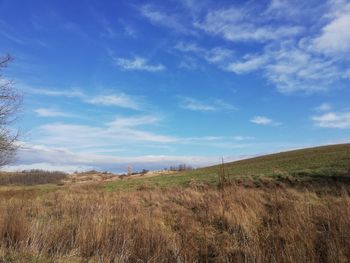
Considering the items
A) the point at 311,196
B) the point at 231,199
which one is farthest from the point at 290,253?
the point at 311,196

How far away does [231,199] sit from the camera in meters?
13.8

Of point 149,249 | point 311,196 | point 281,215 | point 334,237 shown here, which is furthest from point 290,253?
point 311,196

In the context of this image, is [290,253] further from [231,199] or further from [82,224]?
[231,199]

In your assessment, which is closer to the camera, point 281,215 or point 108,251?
point 108,251

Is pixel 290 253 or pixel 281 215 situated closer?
pixel 290 253

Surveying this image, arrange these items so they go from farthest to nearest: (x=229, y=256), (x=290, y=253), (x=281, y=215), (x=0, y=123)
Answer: (x=0, y=123) < (x=281, y=215) < (x=229, y=256) < (x=290, y=253)

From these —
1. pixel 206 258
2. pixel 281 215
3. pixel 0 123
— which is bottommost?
pixel 206 258

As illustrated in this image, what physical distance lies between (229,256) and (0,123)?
56.6 feet

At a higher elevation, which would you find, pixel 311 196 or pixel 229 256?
pixel 311 196

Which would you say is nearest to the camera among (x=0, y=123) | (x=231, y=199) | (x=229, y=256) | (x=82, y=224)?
(x=229, y=256)

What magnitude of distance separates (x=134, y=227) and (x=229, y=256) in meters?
2.64

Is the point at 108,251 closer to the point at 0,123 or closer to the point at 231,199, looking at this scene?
the point at 231,199

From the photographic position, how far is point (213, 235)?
394 inches

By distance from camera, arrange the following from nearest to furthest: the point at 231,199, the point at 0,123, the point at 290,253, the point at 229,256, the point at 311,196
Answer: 1. the point at 290,253
2. the point at 229,256
3. the point at 231,199
4. the point at 311,196
5. the point at 0,123
